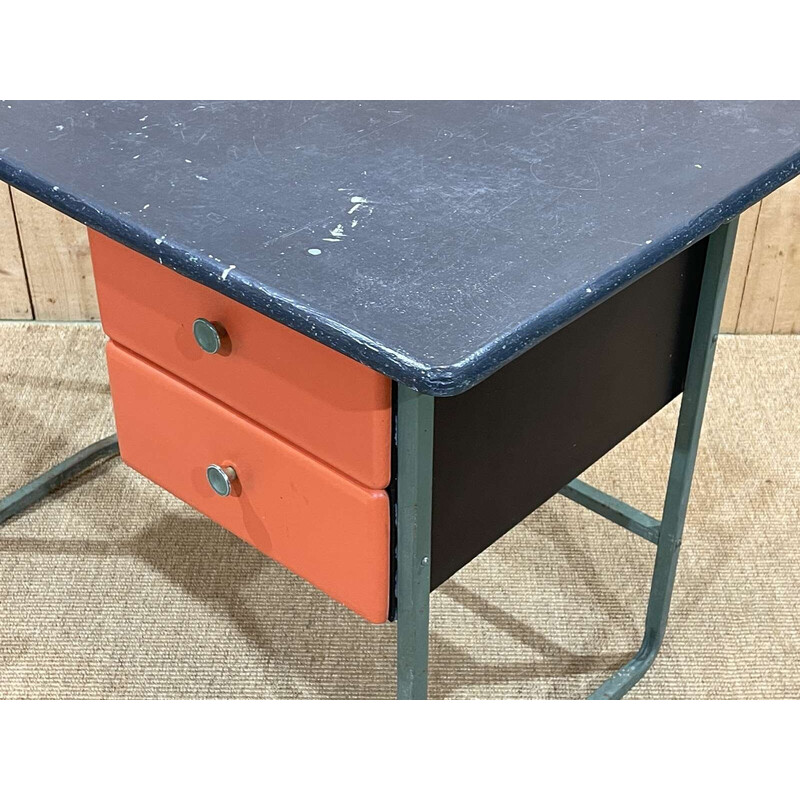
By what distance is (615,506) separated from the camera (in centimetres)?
164

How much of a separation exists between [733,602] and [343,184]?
98 cm

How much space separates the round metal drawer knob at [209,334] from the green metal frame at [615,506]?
→ 207 millimetres

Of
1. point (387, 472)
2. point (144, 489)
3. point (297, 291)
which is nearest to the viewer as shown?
point (297, 291)

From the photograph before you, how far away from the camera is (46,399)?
2.13 m

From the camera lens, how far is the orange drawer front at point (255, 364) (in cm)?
100

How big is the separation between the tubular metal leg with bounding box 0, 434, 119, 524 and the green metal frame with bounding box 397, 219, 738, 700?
79 cm

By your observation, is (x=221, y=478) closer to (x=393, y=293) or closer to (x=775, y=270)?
(x=393, y=293)

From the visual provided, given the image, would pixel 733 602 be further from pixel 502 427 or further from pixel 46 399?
pixel 46 399

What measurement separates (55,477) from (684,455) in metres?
1.05

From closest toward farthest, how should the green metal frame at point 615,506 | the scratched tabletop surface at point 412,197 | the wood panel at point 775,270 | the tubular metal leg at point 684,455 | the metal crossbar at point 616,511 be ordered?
the scratched tabletop surface at point 412,197 < the green metal frame at point 615,506 < the tubular metal leg at point 684,455 < the metal crossbar at point 616,511 < the wood panel at point 775,270

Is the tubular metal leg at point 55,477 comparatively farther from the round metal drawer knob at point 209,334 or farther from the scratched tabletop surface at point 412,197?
the round metal drawer knob at point 209,334

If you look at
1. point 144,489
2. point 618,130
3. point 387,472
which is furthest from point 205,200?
point 144,489

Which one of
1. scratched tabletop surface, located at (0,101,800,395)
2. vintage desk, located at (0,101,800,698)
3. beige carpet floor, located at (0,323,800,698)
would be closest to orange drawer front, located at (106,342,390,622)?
vintage desk, located at (0,101,800,698)

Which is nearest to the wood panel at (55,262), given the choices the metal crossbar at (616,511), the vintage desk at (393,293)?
the vintage desk at (393,293)
